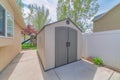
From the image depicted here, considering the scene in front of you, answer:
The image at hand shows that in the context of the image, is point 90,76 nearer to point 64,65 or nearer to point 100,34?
point 64,65

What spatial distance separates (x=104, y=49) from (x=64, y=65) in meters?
2.61

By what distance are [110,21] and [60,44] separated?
683 centimetres

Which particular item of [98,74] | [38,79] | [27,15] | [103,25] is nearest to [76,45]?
[98,74]

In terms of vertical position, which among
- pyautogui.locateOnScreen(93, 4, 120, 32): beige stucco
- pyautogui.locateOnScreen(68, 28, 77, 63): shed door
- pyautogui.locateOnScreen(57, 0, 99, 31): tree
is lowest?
pyautogui.locateOnScreen(68, 28, 77, 63): shed door

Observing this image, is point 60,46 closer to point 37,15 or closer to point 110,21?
point 110,21

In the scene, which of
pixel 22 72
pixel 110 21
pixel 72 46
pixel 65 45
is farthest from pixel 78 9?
pixel 22 72

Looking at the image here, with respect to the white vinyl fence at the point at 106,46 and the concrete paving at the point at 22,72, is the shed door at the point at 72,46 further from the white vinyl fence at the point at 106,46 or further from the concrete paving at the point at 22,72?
the concrete paving at the point at 22,72

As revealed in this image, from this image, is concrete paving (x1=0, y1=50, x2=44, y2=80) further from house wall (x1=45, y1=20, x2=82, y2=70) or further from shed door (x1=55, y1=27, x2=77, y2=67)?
shed door (x1=55, y1=27, x2=77, y2=67)

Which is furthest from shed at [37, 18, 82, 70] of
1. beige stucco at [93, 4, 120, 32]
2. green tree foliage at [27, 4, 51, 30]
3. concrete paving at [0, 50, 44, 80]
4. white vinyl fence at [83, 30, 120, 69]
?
green tree foliage at [27, 4, 51, 30]

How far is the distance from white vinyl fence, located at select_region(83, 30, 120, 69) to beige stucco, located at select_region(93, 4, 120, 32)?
3683 mm

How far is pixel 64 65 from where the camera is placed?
24.0ft

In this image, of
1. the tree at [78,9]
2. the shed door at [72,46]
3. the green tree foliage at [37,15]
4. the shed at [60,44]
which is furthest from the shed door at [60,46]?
the green tree foliage at [37,15]

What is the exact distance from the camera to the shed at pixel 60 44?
6.65 m

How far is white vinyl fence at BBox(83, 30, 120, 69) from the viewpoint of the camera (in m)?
6.17
